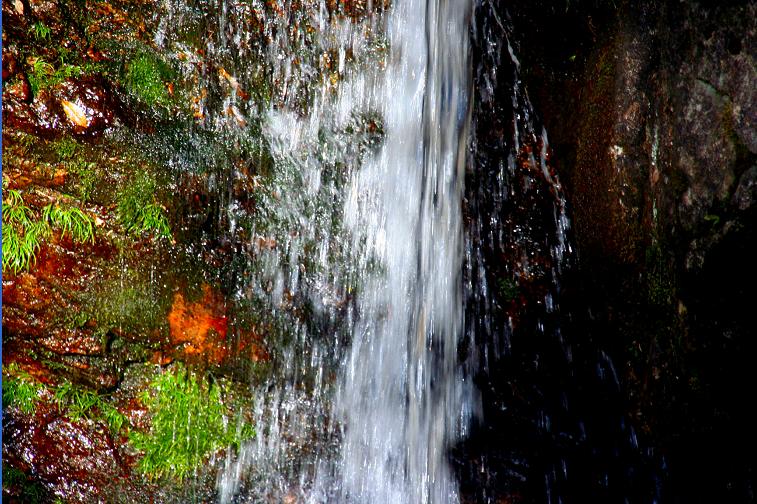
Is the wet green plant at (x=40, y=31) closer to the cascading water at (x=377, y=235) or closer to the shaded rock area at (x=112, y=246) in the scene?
the shaded rock area at (x=112, y=246)

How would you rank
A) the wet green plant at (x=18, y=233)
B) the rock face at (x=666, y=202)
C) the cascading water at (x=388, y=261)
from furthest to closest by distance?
the cascading water at (x=388, y=261)
the wet green plant at (x=18, y=233)
the rock face at (x=666, y=202)

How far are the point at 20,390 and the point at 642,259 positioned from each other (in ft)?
11.6

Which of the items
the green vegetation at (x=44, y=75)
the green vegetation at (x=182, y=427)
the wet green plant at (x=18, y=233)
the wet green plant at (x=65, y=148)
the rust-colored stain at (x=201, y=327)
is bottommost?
the green vegetation at (x=182, y=427)

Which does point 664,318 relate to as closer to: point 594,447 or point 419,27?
point 594,447

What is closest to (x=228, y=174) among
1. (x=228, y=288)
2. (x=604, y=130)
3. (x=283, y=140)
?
(x=283, y=140)

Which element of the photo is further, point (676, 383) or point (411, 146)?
point (411, 146)

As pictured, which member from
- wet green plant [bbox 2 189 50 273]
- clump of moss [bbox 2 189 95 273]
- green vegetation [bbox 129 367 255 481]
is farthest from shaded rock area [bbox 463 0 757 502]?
wet green plant [bbox 2 189 50 273]

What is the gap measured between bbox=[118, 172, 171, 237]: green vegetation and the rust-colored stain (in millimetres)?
461

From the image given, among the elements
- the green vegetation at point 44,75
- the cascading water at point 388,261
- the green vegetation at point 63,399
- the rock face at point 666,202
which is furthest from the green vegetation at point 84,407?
the rock face at point 666,202

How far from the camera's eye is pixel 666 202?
91.4 inches

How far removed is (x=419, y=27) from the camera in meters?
3.54

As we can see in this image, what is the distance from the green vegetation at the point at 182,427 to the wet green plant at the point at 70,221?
981mm

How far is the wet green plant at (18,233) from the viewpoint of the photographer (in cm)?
312

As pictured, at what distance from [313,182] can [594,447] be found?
235 centimetres
